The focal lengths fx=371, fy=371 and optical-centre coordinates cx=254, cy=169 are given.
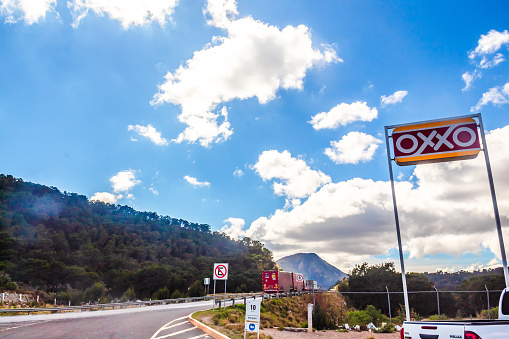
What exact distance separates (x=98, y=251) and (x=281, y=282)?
224 ft

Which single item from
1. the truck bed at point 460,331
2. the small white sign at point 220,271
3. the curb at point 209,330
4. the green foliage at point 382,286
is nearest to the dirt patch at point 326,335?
the curb at point 209,330

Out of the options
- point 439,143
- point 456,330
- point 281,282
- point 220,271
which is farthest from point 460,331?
point 281,282

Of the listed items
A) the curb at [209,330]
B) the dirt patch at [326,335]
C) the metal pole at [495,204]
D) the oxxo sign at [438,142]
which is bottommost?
the dirt patch at [326,335]

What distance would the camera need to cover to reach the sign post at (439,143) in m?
12.2

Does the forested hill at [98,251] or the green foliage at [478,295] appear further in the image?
the forested hill at [98,251]

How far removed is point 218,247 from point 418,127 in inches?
5074

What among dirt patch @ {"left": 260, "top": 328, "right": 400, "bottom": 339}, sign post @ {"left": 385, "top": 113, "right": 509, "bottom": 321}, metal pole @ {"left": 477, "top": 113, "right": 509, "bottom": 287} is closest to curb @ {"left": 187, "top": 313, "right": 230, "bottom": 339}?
dirt patch @ {"left": 260, "top": 328, "right": 400, "bottom": 339}

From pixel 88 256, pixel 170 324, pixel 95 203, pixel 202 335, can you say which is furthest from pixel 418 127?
pixel 95 203

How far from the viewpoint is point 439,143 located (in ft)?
40.6

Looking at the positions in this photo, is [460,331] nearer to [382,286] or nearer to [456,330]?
[456,330]

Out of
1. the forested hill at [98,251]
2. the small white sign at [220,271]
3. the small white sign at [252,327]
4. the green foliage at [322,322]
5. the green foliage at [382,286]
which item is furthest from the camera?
the forested hill at [98,251]

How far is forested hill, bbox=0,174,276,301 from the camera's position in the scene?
7319 cm

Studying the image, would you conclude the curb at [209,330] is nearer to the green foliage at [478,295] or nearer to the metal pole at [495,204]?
the metal pole at [495,204]

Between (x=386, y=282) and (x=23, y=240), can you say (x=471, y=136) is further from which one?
(x=23, y=240)
